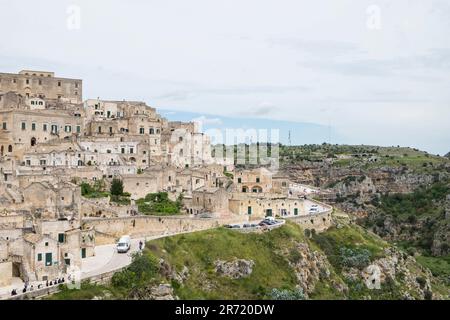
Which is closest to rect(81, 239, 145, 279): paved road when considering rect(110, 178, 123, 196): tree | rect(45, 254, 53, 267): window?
rect(45, 254, 53, 267): window

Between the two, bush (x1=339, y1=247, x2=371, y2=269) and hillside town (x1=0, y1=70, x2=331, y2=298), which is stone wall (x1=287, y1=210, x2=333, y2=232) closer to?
hillside town (x1=0, y1=70, x2=331, y2=298)

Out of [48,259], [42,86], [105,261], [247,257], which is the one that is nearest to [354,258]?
[247,257]

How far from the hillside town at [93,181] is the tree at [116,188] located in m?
0.23

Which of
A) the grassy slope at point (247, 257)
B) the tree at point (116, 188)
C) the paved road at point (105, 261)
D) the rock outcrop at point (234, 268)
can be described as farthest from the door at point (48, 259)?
the tree at point (116, 188)

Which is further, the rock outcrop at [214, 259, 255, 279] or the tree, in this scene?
the tree

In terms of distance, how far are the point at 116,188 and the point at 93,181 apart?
3.00 m

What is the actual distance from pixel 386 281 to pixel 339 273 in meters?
4.73

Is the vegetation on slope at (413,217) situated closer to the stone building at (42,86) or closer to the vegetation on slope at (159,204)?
the stone building at (42,86)

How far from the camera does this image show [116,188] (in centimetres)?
4966

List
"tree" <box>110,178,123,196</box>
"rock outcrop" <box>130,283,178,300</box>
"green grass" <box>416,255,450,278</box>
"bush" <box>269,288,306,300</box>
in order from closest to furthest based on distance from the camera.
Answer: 1. "rock outcrop" <box>130,283,178,300</box>
2. "bush" <box>269,288,306,300</box>
3. "tree" <box>110,178,123,196</box>
4. "green grass" <box>416,255,450,278</box>

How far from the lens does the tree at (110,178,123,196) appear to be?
4962 centimetres

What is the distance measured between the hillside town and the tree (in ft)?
0.74
